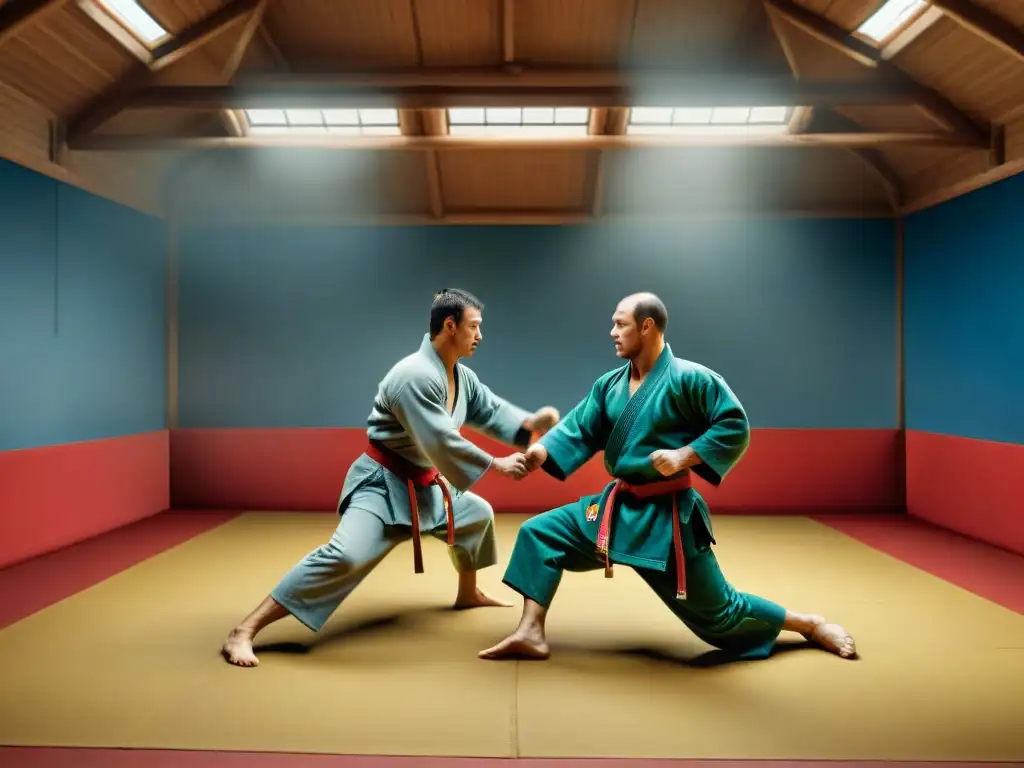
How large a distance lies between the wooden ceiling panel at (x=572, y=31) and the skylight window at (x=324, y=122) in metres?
1.08

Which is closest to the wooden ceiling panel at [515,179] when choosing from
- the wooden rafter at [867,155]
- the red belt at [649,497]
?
the wooden rafter at [867,155]

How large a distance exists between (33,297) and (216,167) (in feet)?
6.81

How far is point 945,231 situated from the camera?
5.19 m

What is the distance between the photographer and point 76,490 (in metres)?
4.66

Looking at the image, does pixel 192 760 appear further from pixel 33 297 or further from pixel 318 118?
pixel 318 118

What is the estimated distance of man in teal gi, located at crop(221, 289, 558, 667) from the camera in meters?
2.66

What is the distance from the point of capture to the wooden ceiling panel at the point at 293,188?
5.85m

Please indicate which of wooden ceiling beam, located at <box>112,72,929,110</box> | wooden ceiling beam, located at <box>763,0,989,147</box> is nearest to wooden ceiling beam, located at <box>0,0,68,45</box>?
wooden ceiling beam, located at <box>112,72,929,110</box>

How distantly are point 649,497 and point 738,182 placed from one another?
3.98m

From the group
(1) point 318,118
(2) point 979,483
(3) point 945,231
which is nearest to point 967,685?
(2) point 979,483

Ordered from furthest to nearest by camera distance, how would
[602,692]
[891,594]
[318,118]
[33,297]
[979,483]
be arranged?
[318,118], [979,483], [33,297], [891,594], [602,692]

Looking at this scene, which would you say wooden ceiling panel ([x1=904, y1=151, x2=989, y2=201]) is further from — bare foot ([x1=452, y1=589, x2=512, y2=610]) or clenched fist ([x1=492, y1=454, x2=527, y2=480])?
bare foot ([x1=452, y1=589, x2=512, y2=610])

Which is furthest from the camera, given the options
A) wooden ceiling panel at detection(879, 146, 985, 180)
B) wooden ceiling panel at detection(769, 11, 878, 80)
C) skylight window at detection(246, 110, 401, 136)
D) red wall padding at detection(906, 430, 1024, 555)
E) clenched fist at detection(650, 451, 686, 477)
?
skylight window at detection(246, 110, 401, 136)

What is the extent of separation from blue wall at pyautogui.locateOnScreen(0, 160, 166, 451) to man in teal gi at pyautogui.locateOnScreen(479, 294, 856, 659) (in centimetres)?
313
